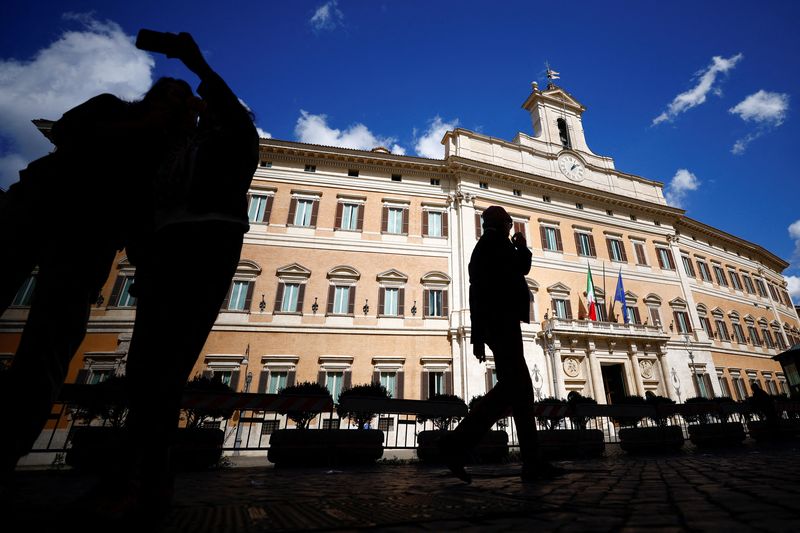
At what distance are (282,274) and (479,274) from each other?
15.2 metres

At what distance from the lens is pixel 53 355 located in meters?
1.54

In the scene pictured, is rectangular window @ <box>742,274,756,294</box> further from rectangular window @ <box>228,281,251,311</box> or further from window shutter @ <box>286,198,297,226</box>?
rectangular window @ <box>228,281,251,311</box>

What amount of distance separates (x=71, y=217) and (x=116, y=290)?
17.7m

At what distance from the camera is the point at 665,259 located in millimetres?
23859

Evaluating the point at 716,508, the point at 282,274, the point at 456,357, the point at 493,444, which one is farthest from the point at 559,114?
the point at 716,508

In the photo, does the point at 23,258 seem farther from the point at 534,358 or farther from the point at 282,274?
the point at 534,358

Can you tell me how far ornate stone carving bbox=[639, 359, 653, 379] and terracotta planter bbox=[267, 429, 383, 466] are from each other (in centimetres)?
1846

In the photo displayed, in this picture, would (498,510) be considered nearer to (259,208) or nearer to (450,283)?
(450,283)

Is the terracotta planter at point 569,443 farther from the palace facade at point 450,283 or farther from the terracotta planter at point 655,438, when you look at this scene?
the palace facade at point 450,283

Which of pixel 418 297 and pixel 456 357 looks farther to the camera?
pixel 418 297

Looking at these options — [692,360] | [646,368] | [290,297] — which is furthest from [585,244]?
[290,297]

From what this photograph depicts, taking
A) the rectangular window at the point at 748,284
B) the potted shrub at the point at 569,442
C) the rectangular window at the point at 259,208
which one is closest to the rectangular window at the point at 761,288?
the rectangular window at the point at 748,284

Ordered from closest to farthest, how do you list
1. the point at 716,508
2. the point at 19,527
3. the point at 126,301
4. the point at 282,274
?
the point at 19,527 → the point at 716,508 → the point at 126,301 → the point at 282,274

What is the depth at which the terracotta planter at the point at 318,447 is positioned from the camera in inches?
226
